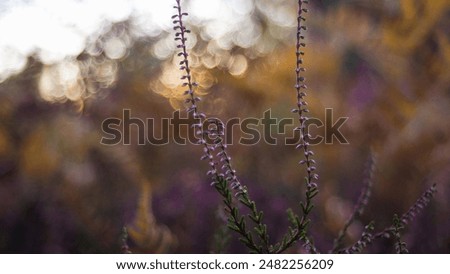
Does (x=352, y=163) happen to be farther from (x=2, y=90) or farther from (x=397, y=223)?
(x=2, y=90)

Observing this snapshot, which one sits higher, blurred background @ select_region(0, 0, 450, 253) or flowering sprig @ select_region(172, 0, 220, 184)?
flowering sprig @ select_region(172, 0, 220, 184)

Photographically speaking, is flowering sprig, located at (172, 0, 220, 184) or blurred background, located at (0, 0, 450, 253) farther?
blurred background, located at (0, 0, 450, 253)

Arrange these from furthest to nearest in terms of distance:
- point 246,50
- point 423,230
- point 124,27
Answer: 1. point 124,27
2. point 246,50
3. point 423,230

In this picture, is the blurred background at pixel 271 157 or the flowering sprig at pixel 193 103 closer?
the flowering sprig at pixel 193 103

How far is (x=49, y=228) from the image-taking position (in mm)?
2473

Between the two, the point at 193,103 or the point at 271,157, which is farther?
the point at 271,157

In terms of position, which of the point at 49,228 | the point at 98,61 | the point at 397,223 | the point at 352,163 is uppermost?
the point at 397,223

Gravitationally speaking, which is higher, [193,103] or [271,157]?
[193,103]

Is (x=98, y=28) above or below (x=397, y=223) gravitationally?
below

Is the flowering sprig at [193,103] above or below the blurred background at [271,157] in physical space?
above
